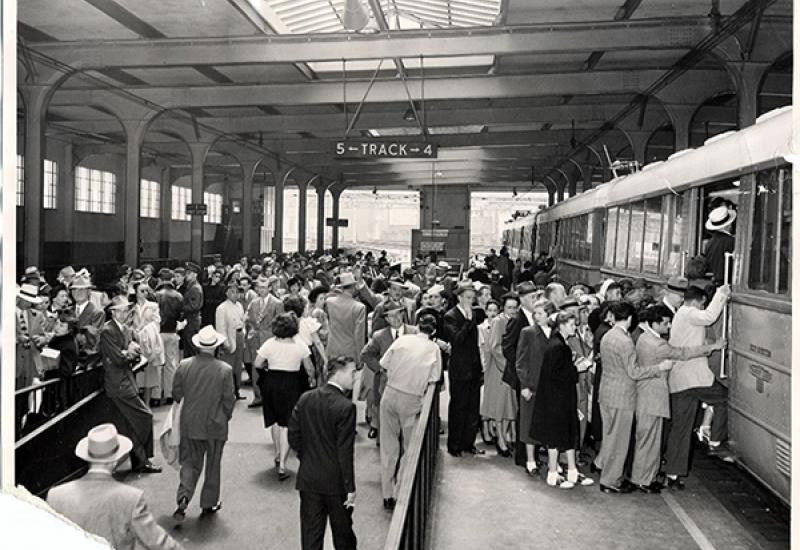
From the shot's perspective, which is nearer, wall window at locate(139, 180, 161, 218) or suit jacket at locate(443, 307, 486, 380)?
suit jacket at locate(443, 307, 486, 380)

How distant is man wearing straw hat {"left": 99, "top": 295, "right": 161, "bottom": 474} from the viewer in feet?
18.4

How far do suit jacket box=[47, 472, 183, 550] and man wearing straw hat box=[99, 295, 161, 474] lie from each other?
9.64 feet

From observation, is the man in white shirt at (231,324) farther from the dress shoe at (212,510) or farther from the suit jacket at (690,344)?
the suit jacket at (690,344)

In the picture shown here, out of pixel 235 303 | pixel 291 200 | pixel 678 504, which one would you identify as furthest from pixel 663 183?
pixel 291 200

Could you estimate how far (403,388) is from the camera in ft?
17.5

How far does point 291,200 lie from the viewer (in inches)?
1631

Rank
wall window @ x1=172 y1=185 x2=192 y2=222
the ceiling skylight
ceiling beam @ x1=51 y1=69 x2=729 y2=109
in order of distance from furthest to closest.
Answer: wall window @ x1=172 y1=185 x2=192 y2=222
ceiling beam @ x1=51 y1=69 x2=729 y2=109
the ceiling skylight

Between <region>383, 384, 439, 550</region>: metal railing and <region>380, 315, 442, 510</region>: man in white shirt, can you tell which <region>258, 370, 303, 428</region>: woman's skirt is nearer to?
<region>380, 315, 442, 510</region>: man in white shirt

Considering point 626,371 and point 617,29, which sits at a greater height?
point 617,29

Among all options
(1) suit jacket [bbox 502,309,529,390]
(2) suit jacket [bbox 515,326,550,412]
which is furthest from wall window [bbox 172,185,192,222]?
(2) suit jacket [bbox 515,326,550,412]

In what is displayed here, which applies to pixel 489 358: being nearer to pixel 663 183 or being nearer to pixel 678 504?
pixel 678 504

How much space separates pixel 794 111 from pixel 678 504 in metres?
4.76

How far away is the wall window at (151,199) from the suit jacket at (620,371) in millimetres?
22481

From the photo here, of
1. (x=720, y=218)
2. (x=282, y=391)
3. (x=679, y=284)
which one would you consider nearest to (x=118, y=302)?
(x=282, y=391)
